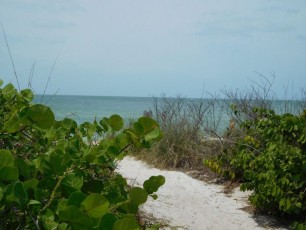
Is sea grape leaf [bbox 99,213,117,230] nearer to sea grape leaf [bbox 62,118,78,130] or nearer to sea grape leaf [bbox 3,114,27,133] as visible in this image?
sea grape leaf [bbox 3,114,27,133]

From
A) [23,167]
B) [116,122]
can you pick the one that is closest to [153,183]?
[116,122]

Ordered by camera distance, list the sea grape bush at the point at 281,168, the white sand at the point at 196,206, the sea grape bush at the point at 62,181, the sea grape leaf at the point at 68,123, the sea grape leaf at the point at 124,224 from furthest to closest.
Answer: the white sand at the point at 196,206 → the sea grape bush at the point at 281,168 → the sea grape leaf at the point at 68,123 → the sea grape bush at the point at 62,181 → the sea grape leaf at the point at 124,224

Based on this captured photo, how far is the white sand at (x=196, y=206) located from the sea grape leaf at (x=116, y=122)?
2979mm

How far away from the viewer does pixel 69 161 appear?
1253 mm

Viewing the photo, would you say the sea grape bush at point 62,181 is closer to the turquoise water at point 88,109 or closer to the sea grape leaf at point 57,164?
the sea grape leaf at point 57,164

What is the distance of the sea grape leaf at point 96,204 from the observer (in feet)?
2.94

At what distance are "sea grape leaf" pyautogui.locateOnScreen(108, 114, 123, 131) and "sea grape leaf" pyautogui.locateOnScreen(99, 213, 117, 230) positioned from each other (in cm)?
66

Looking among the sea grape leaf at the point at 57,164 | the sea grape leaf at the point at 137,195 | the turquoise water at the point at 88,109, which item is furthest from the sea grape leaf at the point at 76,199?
the turquoise water at the point at 88,109

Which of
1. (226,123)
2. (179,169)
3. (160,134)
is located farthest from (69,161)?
(226,123)

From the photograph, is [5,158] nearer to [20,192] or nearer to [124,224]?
[20,192]

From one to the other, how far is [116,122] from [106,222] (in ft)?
2.26

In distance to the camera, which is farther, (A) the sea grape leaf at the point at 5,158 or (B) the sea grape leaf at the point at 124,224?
(A) the sea grape leaf at the point at 5,158

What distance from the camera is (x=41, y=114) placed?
1176 millimetres

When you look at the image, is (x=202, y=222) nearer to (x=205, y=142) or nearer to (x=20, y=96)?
(x=205, y=142)
